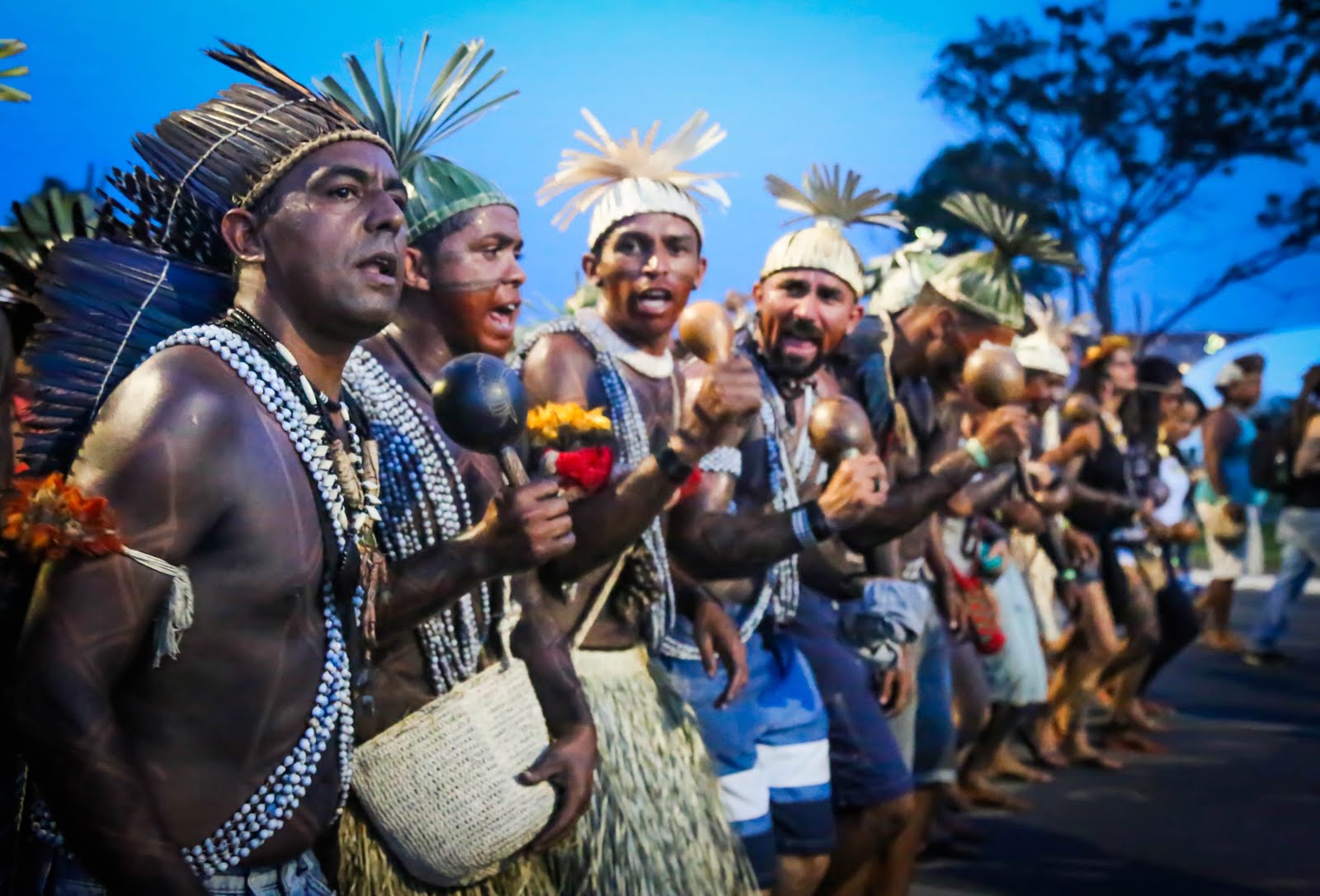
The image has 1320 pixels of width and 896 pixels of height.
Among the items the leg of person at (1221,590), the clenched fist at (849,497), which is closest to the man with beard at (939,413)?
the clenched fist at (849,497)

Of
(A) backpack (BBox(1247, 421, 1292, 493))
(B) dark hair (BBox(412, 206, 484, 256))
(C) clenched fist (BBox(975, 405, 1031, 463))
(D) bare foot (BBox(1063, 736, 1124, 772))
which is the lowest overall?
(D) bare foot (BBox(1063, 736, 1124, 772))

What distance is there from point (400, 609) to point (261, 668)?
1.63ft

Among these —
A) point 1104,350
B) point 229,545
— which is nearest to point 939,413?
point 1104,350

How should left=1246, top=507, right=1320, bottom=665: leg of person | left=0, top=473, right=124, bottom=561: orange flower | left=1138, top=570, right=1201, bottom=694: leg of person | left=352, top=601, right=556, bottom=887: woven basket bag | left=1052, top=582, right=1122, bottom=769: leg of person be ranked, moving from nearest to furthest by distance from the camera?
left=0, top=473, right=124, bottom=561: orange flower
left=352, top=601, right=556, bottom=887: woven basket bag
left=1052, top=582, right=1122, bottom=769: leg of person
left=1138, top=570, right=1201, bottom=694: leg of person
left=1246, top=507, right=1320, bottom=665: leg of person

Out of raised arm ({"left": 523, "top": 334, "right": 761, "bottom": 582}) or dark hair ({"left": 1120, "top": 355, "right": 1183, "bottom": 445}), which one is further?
dark hair ({"left": 1120, "top": 355, "right": 1183, "bottom": 445})

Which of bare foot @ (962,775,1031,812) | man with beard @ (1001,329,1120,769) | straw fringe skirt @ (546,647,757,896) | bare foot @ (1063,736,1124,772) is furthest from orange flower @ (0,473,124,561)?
bare foot @ (1063,736,1124,772)

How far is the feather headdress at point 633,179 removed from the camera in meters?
4.16

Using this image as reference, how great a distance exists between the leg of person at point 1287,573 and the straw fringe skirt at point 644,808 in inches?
326

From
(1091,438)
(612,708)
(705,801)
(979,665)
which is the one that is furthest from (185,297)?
(1091,438)

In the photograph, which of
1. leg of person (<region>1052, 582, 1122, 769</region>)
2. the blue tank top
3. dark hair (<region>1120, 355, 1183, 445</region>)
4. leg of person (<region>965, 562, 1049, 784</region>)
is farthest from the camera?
the blue tank top

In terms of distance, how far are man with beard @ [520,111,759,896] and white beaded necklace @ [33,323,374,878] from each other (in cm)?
105

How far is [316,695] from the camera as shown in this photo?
2.16 metres

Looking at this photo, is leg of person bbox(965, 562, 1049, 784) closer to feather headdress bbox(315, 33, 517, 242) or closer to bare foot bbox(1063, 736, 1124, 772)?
bare foot bbox(1063, 736, 1124, 772)

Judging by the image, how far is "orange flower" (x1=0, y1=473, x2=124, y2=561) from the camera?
73.9 inches
